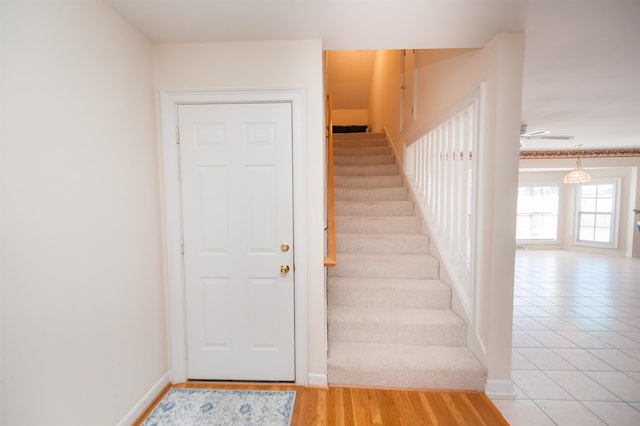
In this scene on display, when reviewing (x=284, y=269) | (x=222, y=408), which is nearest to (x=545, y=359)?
(x=284, y=269)

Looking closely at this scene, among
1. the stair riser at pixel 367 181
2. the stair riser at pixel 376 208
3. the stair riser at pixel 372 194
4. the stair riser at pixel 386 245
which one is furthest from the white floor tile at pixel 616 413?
the stair riser at pixel 367 181

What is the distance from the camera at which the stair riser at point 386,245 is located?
312cm

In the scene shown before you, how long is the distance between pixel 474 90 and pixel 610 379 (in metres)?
2.56

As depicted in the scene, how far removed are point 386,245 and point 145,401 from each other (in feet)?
7.96

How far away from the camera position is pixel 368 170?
13.9 ft

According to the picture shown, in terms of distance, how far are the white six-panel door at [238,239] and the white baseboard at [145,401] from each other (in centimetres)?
17

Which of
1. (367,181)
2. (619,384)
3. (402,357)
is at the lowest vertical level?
(619,384)

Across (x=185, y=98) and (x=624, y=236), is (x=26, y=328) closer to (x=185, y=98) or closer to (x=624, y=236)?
(x=185, y=98)

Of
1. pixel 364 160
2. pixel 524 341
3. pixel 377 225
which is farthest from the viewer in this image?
pixel 364 160

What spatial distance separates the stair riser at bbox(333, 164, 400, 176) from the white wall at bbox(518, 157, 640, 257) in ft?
16.9

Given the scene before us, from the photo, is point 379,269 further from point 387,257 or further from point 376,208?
point 376,208

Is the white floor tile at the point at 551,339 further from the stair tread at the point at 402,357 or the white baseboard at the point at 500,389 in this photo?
the stair tread at the point at 402,357

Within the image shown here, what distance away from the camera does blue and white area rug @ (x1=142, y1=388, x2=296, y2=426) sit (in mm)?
1830

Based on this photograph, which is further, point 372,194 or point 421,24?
point 372,194
